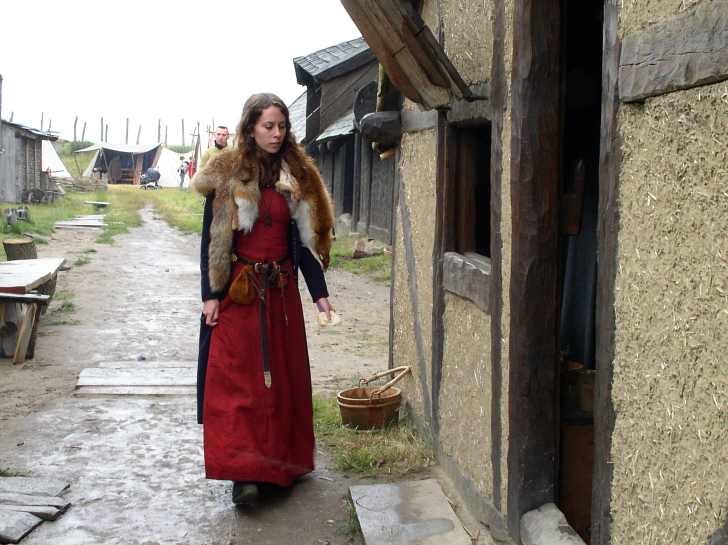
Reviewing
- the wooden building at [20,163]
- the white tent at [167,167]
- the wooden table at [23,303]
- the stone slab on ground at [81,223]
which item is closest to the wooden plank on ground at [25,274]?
the wooden table at [23,303]

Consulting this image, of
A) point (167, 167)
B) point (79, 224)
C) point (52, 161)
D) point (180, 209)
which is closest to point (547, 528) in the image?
point (79, 224)

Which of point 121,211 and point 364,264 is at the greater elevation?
point 121,211

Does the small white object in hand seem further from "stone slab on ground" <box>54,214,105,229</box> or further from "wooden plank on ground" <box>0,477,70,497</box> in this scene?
"stone slab on ground" <box>54,214,105,229</box>

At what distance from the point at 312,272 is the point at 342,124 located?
14.9 metres

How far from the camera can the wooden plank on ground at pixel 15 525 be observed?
3705 millimetres

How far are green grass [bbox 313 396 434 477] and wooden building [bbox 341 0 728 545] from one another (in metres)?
0.13

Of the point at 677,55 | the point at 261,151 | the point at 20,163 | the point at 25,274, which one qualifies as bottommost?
the point at 25,274

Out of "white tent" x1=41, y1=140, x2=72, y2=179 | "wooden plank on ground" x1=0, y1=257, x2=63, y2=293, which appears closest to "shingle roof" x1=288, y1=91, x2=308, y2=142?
"wooden plank on ground" x1=0, y1=257, x2=63, y2=293

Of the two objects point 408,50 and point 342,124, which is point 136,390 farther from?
point 342,124

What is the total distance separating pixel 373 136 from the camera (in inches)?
218

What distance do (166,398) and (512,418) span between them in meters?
3.47

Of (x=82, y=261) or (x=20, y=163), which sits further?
(x=20, y=163)

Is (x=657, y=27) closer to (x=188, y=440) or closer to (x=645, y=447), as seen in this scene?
(x=645, y=447)

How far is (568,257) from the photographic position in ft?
14.5
